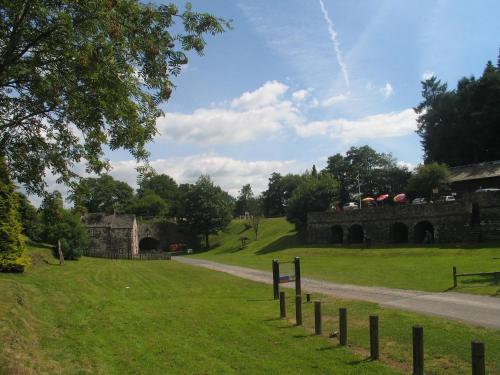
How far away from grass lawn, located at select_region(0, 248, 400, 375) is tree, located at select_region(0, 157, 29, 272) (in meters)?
2.51

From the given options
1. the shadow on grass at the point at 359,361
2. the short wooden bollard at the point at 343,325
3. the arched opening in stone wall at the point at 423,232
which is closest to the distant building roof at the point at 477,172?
the arched opening in stone wall at the point at 423,232

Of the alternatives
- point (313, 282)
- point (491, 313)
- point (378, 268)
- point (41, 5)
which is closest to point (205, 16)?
point (41, 5)

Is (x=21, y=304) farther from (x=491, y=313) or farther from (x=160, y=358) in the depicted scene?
(x=491, y=313)

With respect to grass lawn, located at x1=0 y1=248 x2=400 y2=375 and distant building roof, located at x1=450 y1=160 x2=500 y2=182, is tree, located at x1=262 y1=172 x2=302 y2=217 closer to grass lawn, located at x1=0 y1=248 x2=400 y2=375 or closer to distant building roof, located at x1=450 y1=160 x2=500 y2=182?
distant building roof, located at x1=450 y1=160 x2=500 y2=182

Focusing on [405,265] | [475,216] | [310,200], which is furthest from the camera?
[310,200]

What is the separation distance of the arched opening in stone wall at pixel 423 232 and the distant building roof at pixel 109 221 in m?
37.7

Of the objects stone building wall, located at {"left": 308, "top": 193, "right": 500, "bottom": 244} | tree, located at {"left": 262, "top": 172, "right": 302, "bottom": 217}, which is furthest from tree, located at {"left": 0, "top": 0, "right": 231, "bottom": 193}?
tree, located at {"left": 262, "top": 172, "right": 302, "bottom": 217}

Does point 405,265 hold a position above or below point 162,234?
below

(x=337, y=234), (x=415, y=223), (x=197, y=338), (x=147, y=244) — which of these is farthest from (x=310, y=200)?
(x=197, y=338)

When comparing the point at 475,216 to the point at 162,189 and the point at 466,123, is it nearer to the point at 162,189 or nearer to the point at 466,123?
the point at 466,123

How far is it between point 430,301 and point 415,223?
2886 centimetres

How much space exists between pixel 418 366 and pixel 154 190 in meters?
100

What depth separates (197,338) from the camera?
1170cm

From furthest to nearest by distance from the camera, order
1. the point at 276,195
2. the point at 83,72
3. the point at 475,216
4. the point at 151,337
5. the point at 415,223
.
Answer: the point at 276,195, the point at 415,223, the point at 475,216, the point at 151,337, the point at 83,72
